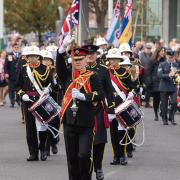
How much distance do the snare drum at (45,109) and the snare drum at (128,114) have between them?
1.05 m

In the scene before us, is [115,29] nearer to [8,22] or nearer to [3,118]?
[3,118]

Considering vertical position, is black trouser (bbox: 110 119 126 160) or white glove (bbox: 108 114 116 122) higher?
white glove (bbox: 108 114 116 122)

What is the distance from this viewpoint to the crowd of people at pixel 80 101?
10453 millimetres

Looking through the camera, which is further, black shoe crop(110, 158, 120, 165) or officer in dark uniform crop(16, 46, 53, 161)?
officer in dark uniform crop(16, 46, 53, 161)

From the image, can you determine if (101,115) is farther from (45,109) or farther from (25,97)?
(45,109)

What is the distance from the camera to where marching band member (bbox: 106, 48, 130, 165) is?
14133 millimetres

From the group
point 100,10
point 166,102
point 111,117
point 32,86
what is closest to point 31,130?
point 32,86

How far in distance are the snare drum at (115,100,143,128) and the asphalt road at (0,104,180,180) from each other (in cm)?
64

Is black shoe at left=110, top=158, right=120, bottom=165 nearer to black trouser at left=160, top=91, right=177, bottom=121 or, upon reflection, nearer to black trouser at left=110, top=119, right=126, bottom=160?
black trouser at left=110, top=119, right=126, bottom=160

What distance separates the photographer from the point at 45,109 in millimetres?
14609

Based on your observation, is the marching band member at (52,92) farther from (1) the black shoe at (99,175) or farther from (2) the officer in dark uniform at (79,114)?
(2) the officer in dark uniform at (79,114)

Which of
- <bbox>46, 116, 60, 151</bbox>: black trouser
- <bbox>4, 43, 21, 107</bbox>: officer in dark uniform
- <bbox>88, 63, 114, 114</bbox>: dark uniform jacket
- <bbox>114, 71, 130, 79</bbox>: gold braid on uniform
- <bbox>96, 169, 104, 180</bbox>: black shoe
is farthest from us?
<bbox>4, 43, 21, 107</bbox>: officer in dark uniform

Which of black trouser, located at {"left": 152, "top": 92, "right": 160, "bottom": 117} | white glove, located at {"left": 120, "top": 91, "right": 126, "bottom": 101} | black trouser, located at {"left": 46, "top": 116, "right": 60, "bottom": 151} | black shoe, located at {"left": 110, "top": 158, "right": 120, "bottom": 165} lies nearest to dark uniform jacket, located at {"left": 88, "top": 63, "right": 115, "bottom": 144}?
black shoe, located at {"left": 110, "top": 158, "right": 120, "bottom": 165}

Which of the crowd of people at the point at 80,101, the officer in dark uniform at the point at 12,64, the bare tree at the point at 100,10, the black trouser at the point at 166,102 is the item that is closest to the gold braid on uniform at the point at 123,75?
the crowd of people at the point at 80,101
